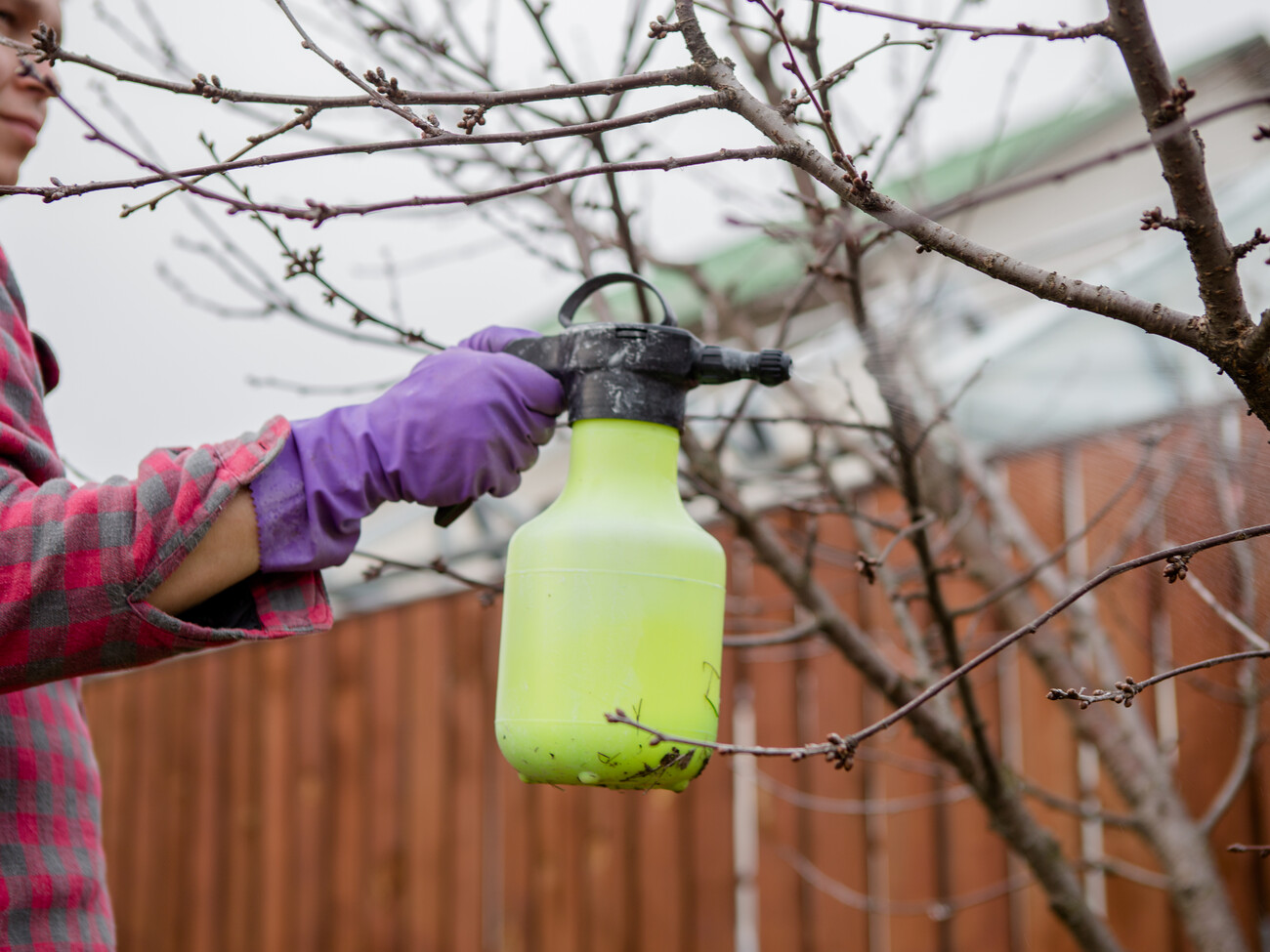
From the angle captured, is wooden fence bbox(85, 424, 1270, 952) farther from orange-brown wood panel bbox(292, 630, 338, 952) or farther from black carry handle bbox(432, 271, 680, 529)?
black carry handle bbox(432, 271, 680, 529)

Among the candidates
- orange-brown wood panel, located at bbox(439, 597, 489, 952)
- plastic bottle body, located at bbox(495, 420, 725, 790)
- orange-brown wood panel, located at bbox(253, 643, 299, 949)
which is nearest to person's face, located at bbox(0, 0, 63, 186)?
plastic bottle body, located at bbox(495, 420, 725, 790)

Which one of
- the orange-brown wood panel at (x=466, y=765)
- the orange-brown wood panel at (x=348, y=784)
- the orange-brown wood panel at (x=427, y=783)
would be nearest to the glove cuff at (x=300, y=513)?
the orange-brown wood panel at (x=466, y=765)

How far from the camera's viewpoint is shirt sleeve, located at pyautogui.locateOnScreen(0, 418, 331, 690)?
2.93 ft

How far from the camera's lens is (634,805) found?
10.6 feet

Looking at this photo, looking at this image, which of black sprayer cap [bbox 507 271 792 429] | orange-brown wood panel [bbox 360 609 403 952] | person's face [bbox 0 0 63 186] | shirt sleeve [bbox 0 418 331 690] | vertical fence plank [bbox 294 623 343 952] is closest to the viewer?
shirt sleeve [bbox 0 418 331 690]

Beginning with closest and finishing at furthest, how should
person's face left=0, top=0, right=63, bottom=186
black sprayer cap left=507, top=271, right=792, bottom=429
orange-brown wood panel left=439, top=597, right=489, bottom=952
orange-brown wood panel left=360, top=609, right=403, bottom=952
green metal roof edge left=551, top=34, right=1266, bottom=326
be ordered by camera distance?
black sprayer cap left=507, top=271, right=792, bottom=429 < person's face left=0, top=0, right=63, bottom=186 < green metal roof edge left=551, top=34, right=1266, bottom=326 < orange-brown wood panel left=439, top=597, right=489, bottom=952 < orange-brown wood panel left=360, top=609, right=403, bottom=952

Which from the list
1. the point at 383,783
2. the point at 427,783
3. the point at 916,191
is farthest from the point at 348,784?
the point at 916,191

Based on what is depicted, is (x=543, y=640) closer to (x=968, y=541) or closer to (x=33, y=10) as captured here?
(x=33, y=10)

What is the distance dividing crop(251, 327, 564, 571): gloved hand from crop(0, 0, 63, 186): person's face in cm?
45

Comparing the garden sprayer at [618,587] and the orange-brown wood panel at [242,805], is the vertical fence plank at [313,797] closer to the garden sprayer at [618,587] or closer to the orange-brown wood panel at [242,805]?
the orange-brown wood panel at [242,805]

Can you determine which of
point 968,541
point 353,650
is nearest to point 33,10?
point 968,541

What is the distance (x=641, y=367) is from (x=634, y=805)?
2.42 m

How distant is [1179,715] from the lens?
2256mm

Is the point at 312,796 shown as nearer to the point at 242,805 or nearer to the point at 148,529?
the point at 242,805
